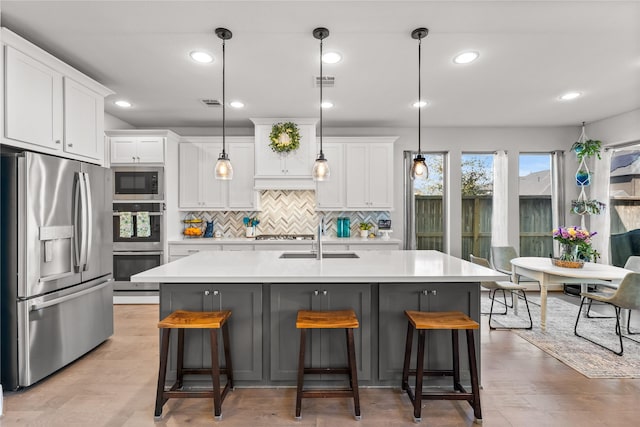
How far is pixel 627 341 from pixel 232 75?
4.77 meters

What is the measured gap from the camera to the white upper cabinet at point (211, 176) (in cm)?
517

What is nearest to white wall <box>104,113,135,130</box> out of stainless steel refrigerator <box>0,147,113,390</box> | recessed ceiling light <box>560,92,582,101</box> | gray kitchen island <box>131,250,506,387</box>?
stainless steel refrigerator <box>0,147,113,390</box>

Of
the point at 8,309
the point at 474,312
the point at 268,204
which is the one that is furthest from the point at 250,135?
the point at 474,312

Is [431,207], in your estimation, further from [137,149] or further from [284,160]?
[137,149]

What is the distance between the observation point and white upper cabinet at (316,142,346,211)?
522 cm

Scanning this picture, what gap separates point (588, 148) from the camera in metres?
5.07

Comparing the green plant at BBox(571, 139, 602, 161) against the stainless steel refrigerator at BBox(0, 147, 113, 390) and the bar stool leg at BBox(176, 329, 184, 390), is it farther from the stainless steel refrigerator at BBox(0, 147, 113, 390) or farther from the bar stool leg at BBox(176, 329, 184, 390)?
the stainless steel refrigerator at BBox(0, 147, 113, 390)

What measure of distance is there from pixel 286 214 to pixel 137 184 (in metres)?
2.15

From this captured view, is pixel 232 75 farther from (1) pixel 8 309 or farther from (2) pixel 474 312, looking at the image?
(2) pixel 474 312

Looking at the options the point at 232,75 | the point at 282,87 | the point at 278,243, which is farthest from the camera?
the point at 278,243

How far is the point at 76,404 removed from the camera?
238 centimetres

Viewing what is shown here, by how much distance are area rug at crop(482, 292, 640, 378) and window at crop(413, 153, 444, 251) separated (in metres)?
1.38

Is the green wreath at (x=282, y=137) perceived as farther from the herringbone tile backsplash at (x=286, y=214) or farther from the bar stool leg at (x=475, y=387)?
the bar stool leg at (x=475, y=387)

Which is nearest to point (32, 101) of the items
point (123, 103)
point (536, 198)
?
point (123, 103)
